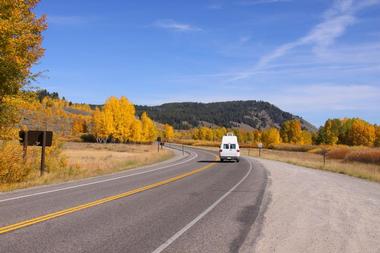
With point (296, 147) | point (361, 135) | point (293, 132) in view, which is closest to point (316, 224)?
point (296, 147)

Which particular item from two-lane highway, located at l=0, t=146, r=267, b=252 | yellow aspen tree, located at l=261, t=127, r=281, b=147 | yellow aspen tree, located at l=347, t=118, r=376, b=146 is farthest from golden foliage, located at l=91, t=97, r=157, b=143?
two-lane highway, located at l=0, t=146, r=267, b=252

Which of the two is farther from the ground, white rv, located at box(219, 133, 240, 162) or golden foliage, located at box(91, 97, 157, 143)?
golden foliage, located at box(91, 97, 157, 143)

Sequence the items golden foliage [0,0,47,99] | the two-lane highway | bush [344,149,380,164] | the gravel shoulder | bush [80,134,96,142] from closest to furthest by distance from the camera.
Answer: the two-lane highway < the gravel shoulder < golden foliage [0,0,47,99] < bush [344,149,380,164] < bush [80,134,96,142]

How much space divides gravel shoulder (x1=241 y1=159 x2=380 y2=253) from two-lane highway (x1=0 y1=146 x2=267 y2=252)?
0.43m

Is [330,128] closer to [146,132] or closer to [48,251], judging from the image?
[146,132]

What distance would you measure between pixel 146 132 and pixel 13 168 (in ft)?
362

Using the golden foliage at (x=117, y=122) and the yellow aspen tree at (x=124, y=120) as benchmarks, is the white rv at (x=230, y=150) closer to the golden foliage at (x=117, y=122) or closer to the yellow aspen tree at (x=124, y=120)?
the golden foliage at (x=117, y=122)

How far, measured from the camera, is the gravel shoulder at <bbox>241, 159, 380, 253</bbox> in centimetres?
794

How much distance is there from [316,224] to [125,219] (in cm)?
419

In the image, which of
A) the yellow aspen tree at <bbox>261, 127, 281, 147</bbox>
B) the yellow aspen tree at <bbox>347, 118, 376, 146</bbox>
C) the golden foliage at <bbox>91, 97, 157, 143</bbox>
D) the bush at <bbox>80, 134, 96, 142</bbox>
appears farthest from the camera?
the yellow aspen tree at <bbox>261, 127, 281, 147</bbox>

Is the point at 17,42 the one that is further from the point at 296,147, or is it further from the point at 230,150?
the point at 296,147

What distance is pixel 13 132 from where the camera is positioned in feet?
61.5

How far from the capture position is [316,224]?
33.0 ft

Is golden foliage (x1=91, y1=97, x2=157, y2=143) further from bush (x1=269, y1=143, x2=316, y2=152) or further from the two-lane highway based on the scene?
the two-lane highway
